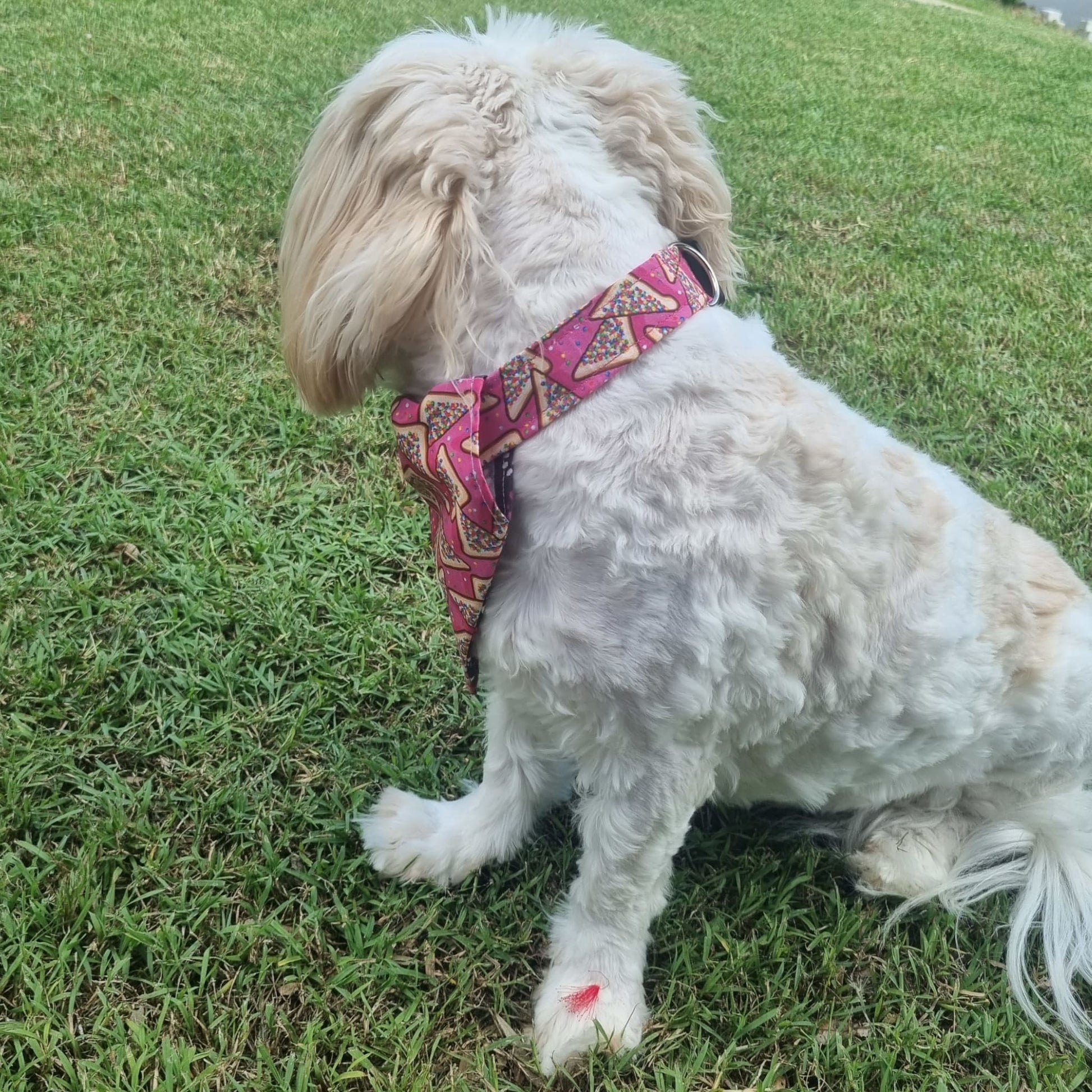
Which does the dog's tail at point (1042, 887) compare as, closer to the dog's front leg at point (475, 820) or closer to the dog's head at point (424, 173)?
the dog's front leg at point (475, 820)

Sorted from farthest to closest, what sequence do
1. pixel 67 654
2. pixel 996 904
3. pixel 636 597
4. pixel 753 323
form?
1. pixel 67 654
2. pixel 996 904
3. pixel 753 323
4. pixel 636 597

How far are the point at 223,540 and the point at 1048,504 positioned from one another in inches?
116

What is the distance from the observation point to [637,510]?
1341 millimetres

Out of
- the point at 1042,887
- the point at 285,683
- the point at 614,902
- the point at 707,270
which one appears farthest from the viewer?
the point at 285,683

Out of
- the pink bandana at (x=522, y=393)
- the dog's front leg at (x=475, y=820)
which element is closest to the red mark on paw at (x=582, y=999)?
the dog's front leg at (x=475, y=820)

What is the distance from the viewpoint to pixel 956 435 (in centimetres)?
358

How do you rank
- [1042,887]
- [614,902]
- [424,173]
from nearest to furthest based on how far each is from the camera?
[424,173], [614,902], [1042,887]

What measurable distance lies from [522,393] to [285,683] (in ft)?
4.65

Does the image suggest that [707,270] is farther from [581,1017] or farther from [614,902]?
[581,1017]

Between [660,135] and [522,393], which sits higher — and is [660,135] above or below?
above

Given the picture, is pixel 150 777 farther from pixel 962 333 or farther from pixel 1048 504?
pixel 962 333

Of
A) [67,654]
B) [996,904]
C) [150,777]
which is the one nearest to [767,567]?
[996,904]

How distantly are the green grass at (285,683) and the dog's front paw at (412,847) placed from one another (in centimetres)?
5

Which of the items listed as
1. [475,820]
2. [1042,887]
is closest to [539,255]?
[475,820]
